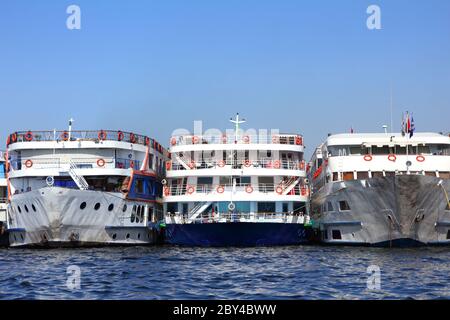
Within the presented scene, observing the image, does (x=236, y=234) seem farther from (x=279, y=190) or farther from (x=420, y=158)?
(x=420, y=158)

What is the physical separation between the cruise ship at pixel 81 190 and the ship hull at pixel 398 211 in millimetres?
16125

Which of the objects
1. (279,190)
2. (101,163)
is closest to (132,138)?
(101,163)

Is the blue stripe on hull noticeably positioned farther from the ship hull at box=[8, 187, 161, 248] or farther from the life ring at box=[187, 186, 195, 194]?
the ship hull at box=[8, 187, 161, 248]

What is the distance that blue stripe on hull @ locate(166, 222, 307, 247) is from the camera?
4081cm

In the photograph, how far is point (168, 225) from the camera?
147ft

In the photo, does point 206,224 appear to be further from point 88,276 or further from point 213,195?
point 88,276

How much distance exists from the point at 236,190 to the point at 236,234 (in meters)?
4.84

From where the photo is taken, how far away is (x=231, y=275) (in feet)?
84.2

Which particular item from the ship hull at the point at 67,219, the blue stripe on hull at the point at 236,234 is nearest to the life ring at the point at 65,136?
the ship hull at the point at 67,219

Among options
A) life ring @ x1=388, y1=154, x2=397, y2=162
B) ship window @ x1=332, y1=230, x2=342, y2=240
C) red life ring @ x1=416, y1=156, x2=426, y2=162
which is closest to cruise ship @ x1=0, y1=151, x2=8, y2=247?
ship window @ x1=332, y1=230, x2=342, y2=240

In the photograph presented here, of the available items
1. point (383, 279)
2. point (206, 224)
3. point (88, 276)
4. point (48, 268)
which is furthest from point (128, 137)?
point (383, 279)

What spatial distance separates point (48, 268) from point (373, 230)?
21.0m

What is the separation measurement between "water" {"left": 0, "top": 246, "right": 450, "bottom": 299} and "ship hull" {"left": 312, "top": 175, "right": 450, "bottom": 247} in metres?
2.35
